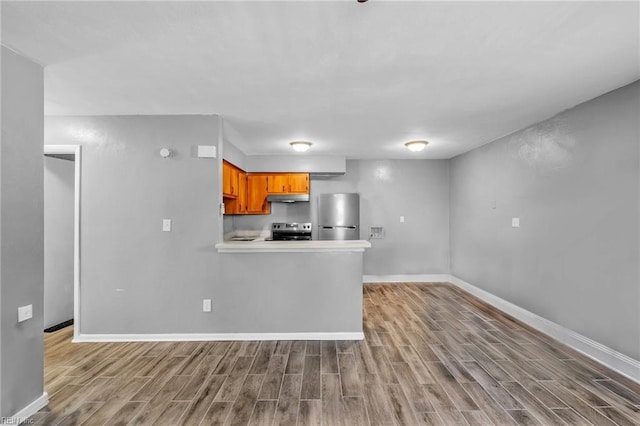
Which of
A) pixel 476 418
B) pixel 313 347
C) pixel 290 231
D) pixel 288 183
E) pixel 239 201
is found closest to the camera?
pixel 476 418

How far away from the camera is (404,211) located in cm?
604

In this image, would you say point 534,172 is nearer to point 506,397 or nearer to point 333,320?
point 506,397

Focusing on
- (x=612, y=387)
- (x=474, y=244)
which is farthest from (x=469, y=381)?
(x=474, y=244)

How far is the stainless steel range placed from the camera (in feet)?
19.7

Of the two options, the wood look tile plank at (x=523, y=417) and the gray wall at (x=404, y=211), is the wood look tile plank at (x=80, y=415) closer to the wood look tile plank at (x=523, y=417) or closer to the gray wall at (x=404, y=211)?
the wood look tile plank at (x=523, y=417)

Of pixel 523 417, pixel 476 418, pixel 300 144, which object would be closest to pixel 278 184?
pixel 300 144

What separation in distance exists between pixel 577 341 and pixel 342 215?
146 inches

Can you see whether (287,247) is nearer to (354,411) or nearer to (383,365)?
(383,365)

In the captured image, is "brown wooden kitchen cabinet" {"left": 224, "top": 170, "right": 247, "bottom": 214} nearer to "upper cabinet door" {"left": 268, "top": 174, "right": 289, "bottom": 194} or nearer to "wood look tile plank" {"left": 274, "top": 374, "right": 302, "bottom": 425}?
"upper cabinet door" {"left": 268, "top": 174, "right": 289, "bottom": 194}

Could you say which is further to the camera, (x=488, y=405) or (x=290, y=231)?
(x=290, y=231)

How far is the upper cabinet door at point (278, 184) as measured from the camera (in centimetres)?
577

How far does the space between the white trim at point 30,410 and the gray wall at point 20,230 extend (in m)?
0.03

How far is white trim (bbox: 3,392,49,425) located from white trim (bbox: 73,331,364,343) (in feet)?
3.36

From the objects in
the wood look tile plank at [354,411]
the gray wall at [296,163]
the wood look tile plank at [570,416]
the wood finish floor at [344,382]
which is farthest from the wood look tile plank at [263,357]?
the gray wall at [296,163]
